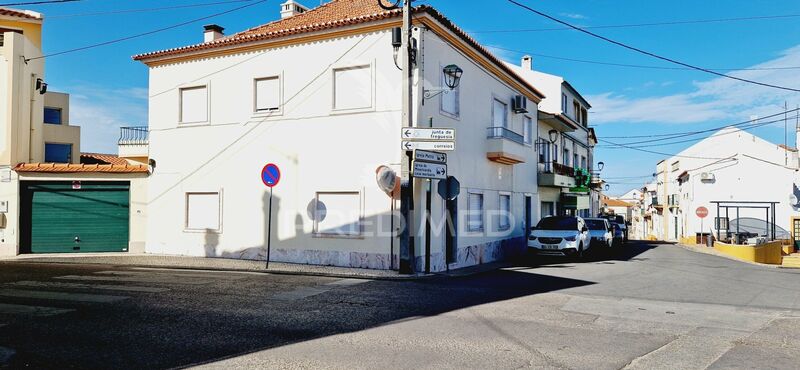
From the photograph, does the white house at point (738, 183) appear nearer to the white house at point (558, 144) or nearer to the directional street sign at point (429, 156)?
the white house at point (558, 144)

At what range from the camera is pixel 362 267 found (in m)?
14.1

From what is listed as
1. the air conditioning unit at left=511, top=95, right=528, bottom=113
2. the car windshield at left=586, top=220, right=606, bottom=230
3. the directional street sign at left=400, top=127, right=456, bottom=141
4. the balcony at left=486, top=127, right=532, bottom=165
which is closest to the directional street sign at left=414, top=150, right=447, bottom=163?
the directional street sign at left=400, top=127, right=456, bottom=141

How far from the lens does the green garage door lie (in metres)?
17.5

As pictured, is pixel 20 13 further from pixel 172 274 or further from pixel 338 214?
pixel 338 214

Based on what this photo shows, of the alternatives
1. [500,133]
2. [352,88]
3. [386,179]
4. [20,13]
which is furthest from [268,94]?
[20,13]

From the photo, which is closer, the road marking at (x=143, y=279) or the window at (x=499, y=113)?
the road marking at (x=143, y=279)

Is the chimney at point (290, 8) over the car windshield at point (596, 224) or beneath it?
over

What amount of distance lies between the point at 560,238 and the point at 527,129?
264 inches

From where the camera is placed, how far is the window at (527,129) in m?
22.8

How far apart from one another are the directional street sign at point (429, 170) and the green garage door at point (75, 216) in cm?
1041

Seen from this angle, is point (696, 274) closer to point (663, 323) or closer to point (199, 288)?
point (663, 323)

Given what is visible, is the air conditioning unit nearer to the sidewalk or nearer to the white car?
the white car

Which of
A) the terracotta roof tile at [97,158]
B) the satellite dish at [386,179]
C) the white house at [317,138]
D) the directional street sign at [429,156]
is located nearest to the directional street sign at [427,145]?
the directional street sign at [429,156]

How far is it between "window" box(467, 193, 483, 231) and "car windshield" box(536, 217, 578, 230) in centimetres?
292
